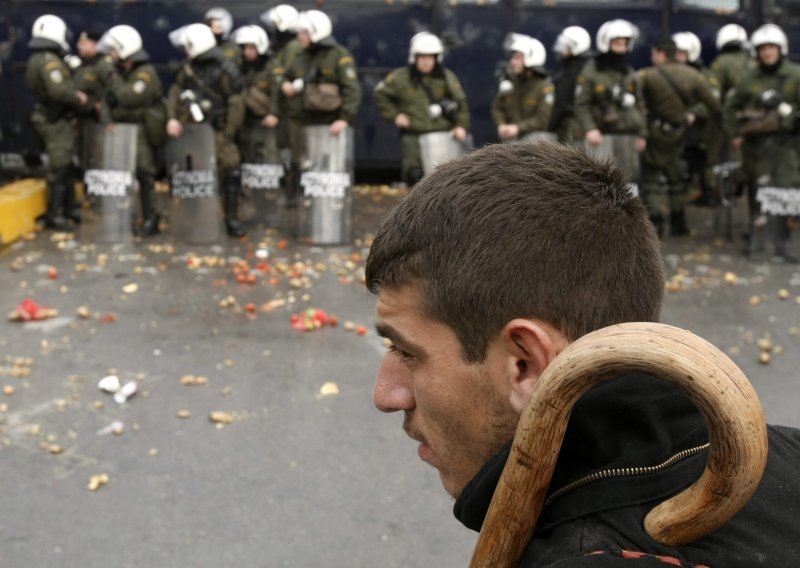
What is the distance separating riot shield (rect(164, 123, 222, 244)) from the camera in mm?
12391

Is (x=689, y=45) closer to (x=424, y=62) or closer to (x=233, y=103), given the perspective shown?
(x=424, y=62)

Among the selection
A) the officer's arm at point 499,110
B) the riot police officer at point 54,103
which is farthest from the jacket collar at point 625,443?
the riot police officer at point 54,103

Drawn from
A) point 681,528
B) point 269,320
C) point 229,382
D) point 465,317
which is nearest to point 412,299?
point 465,317

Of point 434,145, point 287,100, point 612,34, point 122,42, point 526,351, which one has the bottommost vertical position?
point 434,145

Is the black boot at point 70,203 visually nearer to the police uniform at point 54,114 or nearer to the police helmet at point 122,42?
the police uniform at point 54,114

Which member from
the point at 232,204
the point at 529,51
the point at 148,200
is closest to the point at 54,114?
the point at 148,200

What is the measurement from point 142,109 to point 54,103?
98cm

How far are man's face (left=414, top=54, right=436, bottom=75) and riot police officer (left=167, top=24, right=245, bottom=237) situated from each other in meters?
1.88

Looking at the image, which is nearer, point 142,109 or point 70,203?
point 142,109

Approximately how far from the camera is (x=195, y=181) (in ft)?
40.8

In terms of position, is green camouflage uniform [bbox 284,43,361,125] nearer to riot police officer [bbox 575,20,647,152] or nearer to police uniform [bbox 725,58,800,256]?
riot police officer [bbox 575,20,647,152]

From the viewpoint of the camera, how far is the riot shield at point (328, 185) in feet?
40.1

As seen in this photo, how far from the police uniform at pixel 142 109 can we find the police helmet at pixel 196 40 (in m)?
0.46

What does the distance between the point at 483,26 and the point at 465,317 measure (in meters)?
13.8
